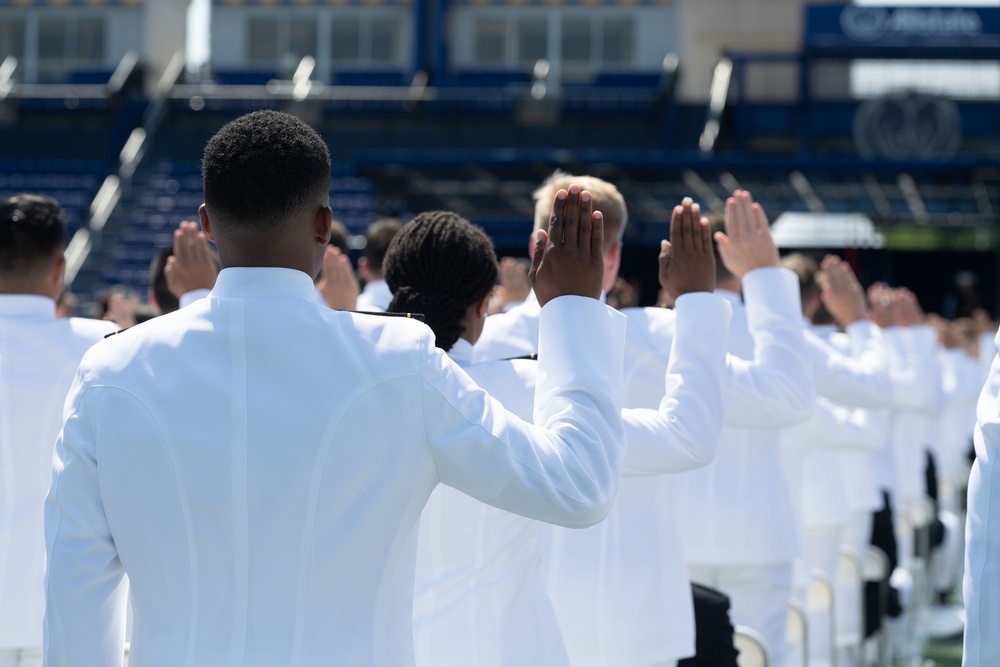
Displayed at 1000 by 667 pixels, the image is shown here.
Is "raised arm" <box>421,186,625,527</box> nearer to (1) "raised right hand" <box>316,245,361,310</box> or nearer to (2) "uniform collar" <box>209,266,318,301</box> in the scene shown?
(2) "uniform collar" <box>209,266,318,301</box>

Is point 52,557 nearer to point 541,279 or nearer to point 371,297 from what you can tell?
point 541,279

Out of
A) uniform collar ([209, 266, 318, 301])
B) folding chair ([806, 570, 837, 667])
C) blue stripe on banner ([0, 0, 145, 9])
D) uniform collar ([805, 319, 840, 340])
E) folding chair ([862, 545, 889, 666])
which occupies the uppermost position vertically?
blue stripe on banner ([0, 0, 145, 9])

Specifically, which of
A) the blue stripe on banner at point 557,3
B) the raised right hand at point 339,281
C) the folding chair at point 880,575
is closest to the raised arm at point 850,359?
the folding chair at point 880,575

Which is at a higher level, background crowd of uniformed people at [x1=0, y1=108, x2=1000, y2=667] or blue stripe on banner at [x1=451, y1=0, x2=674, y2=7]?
blue stripe on banner at [x1=451, y1=0, x2=674, y2=7]

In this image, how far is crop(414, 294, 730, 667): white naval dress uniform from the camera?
241 centimetres

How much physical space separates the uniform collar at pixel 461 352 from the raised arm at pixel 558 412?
1.73 ft

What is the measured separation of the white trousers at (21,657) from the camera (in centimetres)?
295

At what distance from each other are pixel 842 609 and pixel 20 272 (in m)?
3.49

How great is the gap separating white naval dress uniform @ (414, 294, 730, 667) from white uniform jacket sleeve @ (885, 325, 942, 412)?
3773 mm

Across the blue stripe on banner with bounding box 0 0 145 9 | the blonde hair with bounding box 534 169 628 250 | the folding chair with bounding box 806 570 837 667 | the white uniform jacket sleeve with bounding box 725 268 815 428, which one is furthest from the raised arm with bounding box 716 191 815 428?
the blue stripe on banner with bounding box 0 0 145 9

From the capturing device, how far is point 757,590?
3973 millimetres

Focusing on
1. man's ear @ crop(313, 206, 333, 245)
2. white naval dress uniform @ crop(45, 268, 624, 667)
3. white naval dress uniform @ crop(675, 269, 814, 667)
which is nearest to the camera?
white naval dress uniform @ crop(45, 268, 624, 667)

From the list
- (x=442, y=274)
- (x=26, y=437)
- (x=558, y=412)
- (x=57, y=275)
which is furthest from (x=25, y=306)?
(x=558, y=412)

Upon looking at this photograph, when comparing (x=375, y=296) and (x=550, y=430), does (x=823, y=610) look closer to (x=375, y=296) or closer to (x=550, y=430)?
(x=375, y=296)
